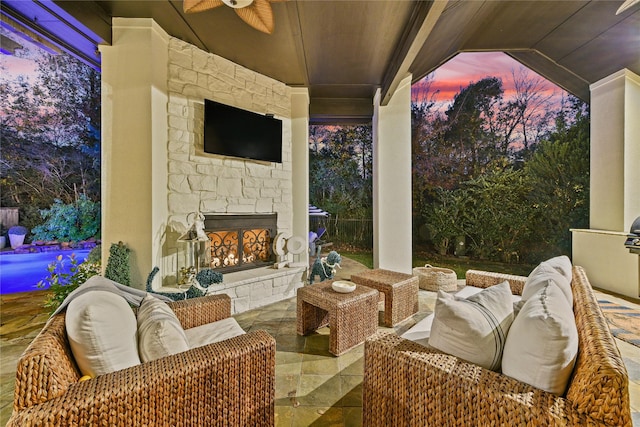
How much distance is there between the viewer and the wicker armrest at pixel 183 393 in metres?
0.85

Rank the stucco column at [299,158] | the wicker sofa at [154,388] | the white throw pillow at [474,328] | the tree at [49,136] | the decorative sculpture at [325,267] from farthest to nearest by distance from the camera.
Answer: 1. the tree at [49,136]
2. the stucco column at [299,158]
3. the decorative sculpture at [325,267]
4. the white throw pillow at [474,328]
5. the wicker sofa at [154,388]

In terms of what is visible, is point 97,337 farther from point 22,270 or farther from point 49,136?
point 49,136

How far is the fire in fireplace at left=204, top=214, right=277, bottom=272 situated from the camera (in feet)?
10.7

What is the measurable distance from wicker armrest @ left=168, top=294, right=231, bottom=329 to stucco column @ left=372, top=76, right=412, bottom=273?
2831mm

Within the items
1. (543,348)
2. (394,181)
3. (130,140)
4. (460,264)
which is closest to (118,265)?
(130,140)

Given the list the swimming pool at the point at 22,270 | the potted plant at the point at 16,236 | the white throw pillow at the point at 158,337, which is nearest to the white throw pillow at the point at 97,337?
the white throw pillow at the point at 158,337

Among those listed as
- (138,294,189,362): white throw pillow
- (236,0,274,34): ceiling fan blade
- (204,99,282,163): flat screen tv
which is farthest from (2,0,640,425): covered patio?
(138,294,189,362): white throw pillow

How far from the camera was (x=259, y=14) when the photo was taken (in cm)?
225

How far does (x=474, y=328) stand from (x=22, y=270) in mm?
6142

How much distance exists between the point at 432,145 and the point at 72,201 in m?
7.02

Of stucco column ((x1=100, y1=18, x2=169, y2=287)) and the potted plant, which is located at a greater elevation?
stucco column ((x1=100, y1=18, x2=169, y2=287))

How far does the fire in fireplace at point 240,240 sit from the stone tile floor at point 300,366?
0.71 m

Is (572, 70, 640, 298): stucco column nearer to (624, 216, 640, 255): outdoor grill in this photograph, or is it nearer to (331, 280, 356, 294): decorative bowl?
(624, 216, 640, 255): outdoor grill

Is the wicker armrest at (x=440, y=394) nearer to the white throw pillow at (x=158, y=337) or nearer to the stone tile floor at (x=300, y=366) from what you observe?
the stone tile floor at (x=300, y=366)
